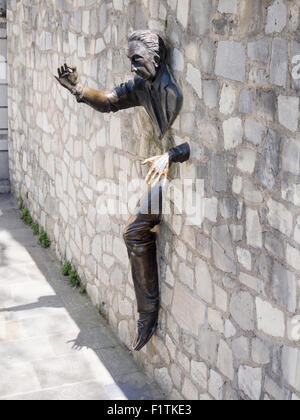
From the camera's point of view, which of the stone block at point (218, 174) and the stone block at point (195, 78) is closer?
the stone block at point (218, 174)

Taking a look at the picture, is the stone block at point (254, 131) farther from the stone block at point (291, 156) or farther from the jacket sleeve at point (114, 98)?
the jacket sleeve at point (114, 98)

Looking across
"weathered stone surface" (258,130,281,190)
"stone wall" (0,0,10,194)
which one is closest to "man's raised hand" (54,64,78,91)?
"weathered stone surface" (258,130,281,190)

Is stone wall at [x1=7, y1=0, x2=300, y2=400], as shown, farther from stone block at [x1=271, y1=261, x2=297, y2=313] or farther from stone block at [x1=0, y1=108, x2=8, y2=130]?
stone block at [x1=0, y1=108, x2=8, y2=130]

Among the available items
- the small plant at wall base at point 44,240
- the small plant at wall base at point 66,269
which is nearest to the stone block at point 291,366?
the small plant at wall base at point 66,269

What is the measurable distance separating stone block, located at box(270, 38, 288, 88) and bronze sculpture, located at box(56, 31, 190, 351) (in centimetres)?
87

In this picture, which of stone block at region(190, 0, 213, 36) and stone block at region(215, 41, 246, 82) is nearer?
A: stone block at region(215, 41, 246, 82)

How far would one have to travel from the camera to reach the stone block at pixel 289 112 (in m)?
2.58

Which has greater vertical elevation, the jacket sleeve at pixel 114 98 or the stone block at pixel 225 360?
the jacket sleeve at pixel 114 98

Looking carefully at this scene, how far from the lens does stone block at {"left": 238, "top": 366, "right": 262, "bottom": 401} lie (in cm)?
303

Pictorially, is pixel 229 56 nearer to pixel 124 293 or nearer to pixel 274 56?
pixel 274 56

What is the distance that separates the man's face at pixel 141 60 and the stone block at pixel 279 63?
0.97m

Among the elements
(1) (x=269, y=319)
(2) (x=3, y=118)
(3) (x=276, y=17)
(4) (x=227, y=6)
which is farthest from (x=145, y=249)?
(2) (x=3, y=118)

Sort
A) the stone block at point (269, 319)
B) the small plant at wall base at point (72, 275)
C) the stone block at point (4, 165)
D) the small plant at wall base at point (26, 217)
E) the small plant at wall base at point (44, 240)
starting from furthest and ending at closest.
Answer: the stone block at point (4, 165), the small plant at wall base at point (26, 217), the small plant at wall base at point (44, 240), the small plant at wall base at point (72, 275), the stone block at point (269, 319)
